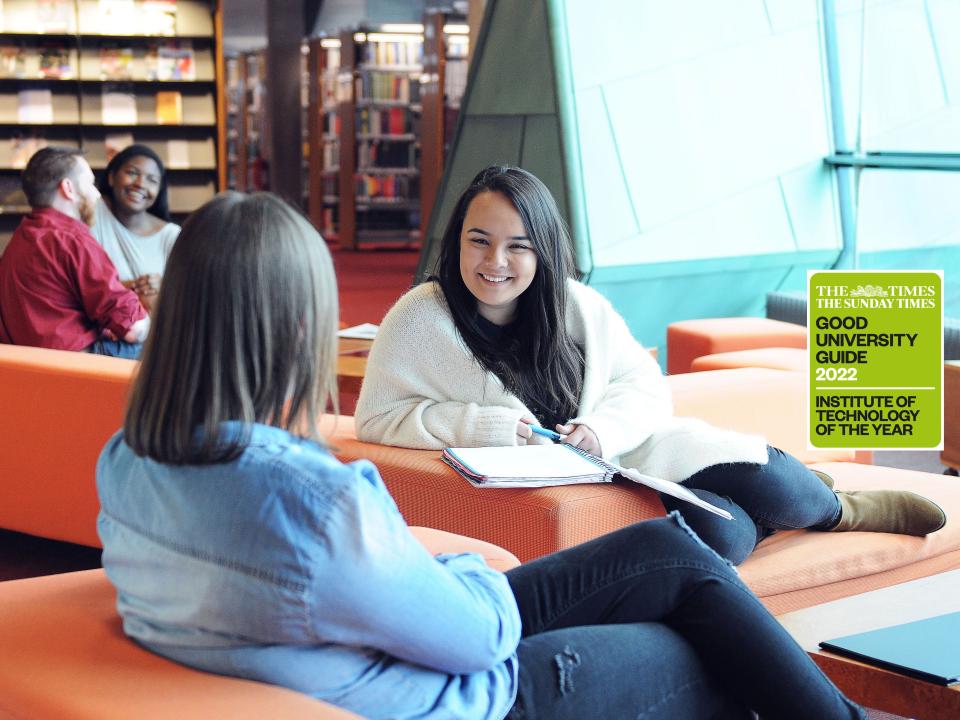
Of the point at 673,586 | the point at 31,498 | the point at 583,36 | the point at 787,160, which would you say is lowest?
the point at 31,498

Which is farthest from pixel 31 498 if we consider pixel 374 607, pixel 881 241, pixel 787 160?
pixel 881 241

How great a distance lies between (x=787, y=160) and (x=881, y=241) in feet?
2.44

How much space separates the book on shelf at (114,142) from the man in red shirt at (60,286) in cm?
529

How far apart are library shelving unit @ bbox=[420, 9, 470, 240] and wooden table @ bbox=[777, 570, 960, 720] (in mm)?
11665

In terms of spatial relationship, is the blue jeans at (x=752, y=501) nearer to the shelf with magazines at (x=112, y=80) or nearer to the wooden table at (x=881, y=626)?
the wooden table at (x=881, y=626)

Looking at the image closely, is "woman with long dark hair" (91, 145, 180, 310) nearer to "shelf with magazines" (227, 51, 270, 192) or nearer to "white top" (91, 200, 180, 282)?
"white top" (91, 200, 180, 282)

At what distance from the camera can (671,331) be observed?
546 centimetres

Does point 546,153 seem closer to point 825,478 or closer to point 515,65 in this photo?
point 515,65

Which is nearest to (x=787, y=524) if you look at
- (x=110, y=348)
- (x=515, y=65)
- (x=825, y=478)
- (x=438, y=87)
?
(x=825, y=478)

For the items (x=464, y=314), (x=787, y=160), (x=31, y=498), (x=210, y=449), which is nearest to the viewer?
(x=210, y=449)

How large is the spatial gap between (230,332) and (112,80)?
327 inches

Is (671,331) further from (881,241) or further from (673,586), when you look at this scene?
(673,586)

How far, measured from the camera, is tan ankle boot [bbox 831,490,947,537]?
269 cm

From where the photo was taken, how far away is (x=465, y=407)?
262 centimetres
